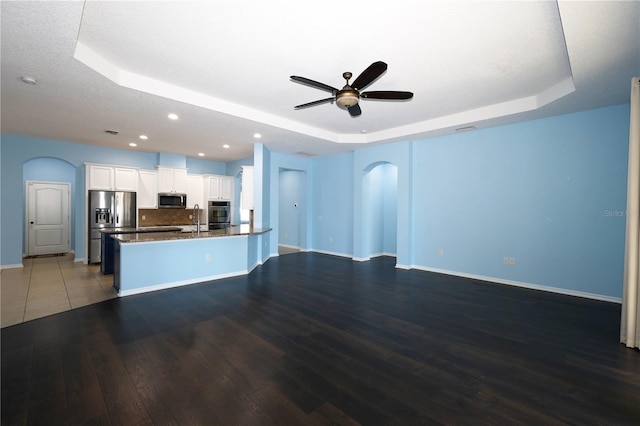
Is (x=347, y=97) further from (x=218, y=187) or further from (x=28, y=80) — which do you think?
(x=218, y=187)

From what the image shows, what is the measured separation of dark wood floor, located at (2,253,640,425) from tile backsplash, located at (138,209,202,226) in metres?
4.24

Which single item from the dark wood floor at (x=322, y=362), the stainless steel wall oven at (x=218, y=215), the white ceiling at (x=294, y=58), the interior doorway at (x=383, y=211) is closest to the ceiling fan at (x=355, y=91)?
the white ceiling at (x=294, y=58)

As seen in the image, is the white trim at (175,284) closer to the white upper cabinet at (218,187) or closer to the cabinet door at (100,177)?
the white upper cabinet at (218,187)

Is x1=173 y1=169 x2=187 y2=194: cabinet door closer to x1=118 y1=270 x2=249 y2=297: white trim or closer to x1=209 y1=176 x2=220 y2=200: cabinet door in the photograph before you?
x1=209 y1=176 x2=220 y2=200: cabinet door

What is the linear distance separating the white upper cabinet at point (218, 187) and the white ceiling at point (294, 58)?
10.8 feet

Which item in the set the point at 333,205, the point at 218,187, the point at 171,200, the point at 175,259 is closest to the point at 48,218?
the point at 171,200

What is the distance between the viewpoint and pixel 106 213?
22.0ft

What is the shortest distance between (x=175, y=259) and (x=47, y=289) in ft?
6.82

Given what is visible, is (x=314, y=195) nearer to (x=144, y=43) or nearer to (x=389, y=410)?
(x=144, y=43)

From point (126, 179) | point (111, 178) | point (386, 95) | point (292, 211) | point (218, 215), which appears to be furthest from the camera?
point (292, 211)

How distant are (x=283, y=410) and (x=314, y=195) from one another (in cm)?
687

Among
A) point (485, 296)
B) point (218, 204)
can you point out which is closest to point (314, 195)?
point (218, 204)

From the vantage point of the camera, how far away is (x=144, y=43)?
2.81m

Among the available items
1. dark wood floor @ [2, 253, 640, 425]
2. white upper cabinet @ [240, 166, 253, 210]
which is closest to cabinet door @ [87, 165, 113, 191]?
white upper cabinet @ [240, 166, 253, 210]
